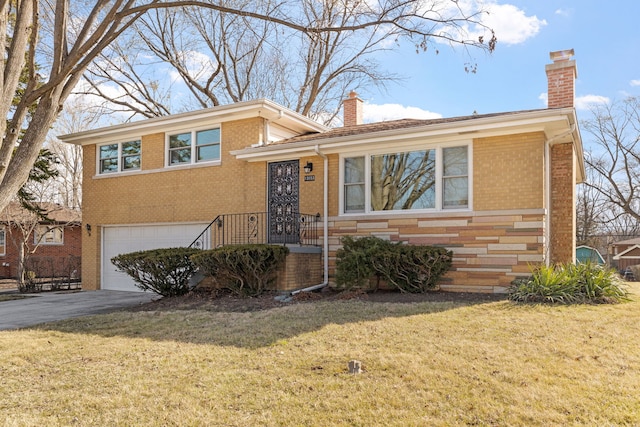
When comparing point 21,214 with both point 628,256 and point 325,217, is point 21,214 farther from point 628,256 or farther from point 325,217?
point 628,256

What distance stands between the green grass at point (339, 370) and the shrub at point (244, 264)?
2.25 metres

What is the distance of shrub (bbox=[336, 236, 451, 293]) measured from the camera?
9602 millimetres

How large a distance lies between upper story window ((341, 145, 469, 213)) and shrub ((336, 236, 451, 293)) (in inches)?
48.5

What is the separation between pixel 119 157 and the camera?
15.1 m

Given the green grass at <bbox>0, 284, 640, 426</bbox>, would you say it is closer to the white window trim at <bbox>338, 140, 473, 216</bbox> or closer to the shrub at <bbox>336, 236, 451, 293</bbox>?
the shrub at <bbox>336, 236, 451, 293</bbox>

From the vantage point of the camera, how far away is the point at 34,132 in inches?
257

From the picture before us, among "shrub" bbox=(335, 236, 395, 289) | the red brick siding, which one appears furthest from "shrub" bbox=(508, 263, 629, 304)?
"shrub" bbox=(335, 236, 395, 289)

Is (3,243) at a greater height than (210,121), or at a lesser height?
lesser

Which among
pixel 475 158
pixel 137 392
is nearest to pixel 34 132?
pixel 137 392

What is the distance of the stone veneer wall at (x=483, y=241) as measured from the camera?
31.3 feet

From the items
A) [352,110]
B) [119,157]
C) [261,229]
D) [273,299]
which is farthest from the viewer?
[352,110]

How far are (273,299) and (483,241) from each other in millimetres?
4400

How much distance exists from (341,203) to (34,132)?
6.69 metres

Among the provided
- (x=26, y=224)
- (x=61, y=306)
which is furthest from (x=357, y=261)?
(x=26, y=224)
